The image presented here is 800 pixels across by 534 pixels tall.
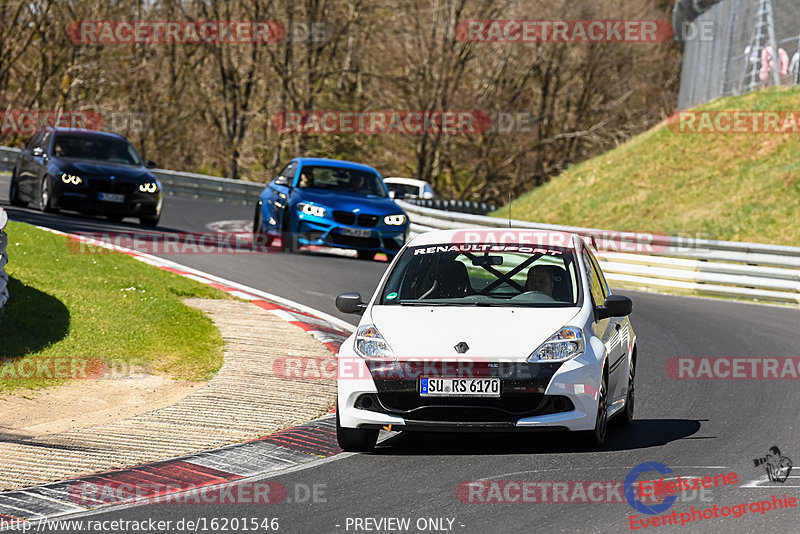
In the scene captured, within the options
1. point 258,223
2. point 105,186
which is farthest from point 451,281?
point 105,186

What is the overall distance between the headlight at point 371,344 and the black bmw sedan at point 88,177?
15478 mm

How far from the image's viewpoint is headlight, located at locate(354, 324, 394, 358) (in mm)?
Result: 7605

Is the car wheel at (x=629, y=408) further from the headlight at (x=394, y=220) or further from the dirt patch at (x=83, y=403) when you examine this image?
the headlight at (x=394, y=220)

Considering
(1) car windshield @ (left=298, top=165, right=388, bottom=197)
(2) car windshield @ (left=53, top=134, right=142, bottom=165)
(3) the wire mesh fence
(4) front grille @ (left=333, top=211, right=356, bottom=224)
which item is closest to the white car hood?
(4) front grille @ (left=333, top=211, right=356, bottom=224)

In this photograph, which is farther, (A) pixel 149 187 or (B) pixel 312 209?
(A) pixel 149 187

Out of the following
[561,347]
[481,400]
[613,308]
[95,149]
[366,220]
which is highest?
[95,149]

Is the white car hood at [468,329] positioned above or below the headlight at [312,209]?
above

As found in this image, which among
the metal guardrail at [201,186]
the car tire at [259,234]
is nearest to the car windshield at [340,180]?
the car tire at [259,234]

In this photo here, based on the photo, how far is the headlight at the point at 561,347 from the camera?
24.5 ft

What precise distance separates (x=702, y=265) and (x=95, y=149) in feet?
37.5

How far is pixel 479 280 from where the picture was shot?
889 centimetres

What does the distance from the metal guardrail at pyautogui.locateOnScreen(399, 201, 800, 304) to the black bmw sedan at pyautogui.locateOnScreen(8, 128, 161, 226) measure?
23.4 ft

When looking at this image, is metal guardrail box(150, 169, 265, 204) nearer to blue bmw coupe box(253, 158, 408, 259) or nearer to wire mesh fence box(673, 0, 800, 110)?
wire mesh fence box(673, 0, 800, 110)

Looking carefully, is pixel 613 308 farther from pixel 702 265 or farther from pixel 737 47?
pixel 737 47
